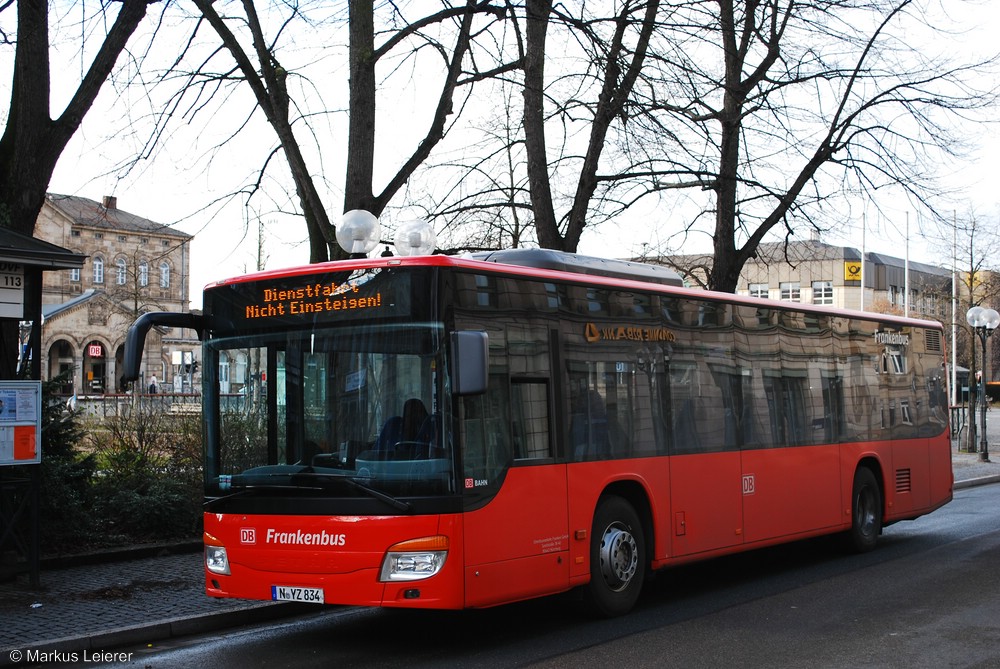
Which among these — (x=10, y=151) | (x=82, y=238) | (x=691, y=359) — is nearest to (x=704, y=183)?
(x=691, y=359)

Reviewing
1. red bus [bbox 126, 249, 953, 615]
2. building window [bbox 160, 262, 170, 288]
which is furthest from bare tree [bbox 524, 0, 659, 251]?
building window [bbox 160, 262, 170, 288]

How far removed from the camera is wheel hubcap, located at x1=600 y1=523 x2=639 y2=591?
9.21m


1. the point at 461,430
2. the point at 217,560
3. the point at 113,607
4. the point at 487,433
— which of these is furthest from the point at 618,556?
the point at 113,607

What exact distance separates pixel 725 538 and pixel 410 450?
4.48 meters

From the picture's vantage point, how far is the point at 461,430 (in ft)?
25.2

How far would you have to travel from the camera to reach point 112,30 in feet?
38.2

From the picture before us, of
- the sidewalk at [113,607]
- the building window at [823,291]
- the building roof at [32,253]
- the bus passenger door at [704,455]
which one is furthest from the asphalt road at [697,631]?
the building window at [823,291]

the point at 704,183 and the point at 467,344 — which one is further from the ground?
the point at 704,183

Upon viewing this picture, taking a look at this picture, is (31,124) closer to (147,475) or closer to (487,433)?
(147,475)

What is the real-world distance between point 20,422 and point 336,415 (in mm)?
4012

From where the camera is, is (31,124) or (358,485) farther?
(31,124)

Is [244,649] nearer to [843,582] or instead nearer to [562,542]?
[562,542]

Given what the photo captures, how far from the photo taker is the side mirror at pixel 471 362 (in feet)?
24.1

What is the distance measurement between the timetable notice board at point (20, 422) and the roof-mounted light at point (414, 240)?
12.8 ft
